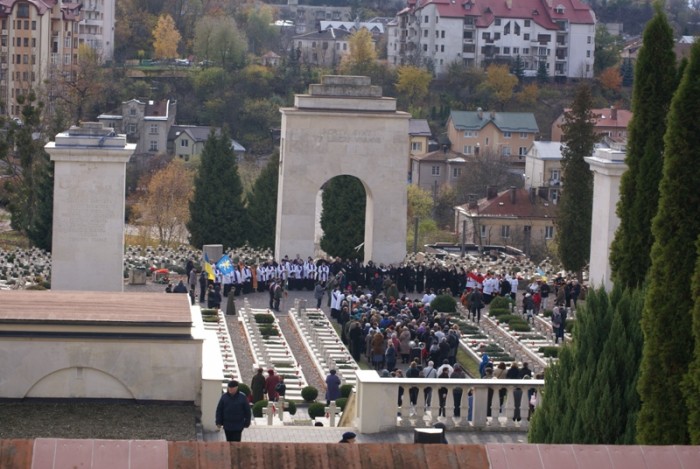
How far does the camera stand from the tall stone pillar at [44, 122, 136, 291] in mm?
34125

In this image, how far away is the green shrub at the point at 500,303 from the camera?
39.5m

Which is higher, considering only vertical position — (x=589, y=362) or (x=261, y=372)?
(x=589, y=362)

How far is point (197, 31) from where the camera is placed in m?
143

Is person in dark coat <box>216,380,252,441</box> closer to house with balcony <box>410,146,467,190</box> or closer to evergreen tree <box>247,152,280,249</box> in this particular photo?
evergreen tree <box>247,152,280,249</box>

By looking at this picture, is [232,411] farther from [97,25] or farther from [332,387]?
[97,25]

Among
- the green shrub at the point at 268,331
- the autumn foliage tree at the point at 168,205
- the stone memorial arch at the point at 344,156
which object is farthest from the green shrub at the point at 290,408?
the autumn foliage tree at the point at 168,205

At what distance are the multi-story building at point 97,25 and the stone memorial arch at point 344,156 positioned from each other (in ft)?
312

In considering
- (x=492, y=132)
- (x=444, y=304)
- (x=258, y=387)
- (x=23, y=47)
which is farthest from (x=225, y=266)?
(x=23, y=47)

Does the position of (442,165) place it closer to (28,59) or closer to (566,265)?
(28,59)

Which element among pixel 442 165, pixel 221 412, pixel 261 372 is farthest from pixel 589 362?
pixel 442 165

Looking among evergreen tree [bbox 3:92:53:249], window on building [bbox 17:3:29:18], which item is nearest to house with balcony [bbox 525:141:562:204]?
window on building [bbox 17:3:29:18]

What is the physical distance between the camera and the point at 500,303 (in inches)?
1556

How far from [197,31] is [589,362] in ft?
415

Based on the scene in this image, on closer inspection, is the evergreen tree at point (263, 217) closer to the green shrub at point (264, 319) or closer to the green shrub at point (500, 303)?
the green shrub at point (500, 303)
